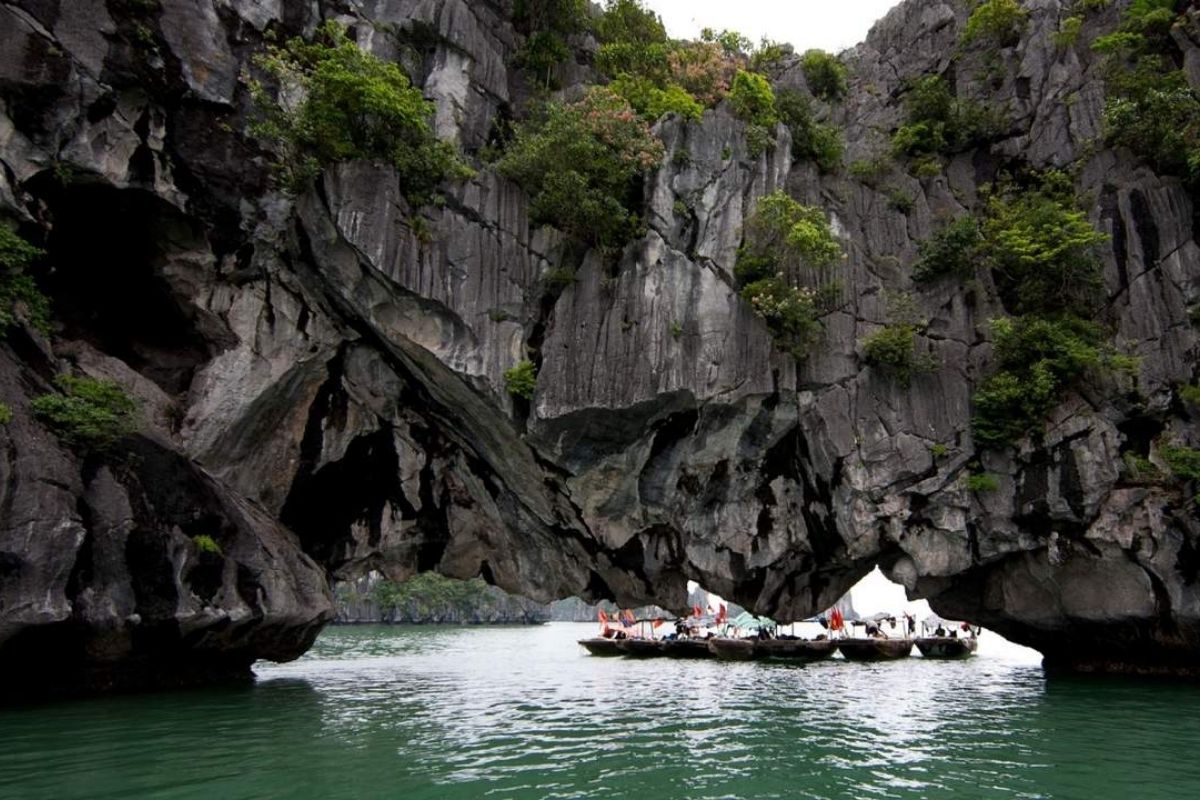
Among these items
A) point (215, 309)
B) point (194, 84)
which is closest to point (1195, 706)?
point (215, 309)

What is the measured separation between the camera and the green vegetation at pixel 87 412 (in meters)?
13.7

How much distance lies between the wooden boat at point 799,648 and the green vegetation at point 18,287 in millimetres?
24526

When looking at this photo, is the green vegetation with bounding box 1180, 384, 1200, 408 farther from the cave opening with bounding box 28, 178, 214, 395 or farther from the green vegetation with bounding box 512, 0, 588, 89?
the cave opening with bounding box 28, 178, 214, 395

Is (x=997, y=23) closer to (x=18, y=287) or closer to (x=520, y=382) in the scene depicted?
(x=520, y=382)

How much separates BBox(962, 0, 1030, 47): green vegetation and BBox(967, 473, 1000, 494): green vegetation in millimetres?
14729

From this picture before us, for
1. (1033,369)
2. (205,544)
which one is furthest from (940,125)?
(205,544)

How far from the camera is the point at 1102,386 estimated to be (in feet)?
56.3

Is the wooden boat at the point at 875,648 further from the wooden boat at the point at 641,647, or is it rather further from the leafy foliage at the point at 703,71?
the leafy foliage at the point at 703,71

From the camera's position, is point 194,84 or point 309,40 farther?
point 309,40

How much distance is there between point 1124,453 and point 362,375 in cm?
1857

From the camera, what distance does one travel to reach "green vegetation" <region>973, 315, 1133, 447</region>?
674 inches

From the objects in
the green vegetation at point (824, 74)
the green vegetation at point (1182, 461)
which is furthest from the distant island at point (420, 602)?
the green vegetation at point (1182, 461)

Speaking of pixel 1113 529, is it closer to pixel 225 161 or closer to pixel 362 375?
pixel 362 375

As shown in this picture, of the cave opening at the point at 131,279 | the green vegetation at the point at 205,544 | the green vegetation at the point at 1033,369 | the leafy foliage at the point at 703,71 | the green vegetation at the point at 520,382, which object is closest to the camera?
the green vegetation at the point at 205,544
